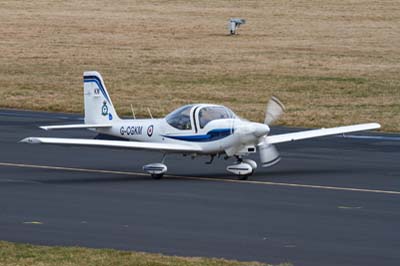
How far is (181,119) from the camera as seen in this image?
2466 cm

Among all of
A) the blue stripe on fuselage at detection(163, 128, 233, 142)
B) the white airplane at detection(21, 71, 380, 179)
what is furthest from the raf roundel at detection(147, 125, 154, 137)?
the blue stripe on fuselage at detection(163, 128, 233, 142)

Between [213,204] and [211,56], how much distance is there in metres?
36.3

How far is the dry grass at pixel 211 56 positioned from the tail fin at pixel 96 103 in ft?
31.0

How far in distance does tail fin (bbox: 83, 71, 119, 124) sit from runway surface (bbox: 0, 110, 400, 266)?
3.08ft

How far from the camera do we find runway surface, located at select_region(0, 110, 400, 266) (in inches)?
673

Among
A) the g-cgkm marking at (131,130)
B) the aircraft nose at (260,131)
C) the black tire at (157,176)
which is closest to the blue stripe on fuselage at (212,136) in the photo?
the aircraft nose at (260,131)

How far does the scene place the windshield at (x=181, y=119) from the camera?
24.5 metres

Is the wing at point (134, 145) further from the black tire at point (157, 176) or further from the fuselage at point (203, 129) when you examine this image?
the black tire at point (157, 176)

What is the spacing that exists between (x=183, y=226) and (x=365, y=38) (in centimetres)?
4688

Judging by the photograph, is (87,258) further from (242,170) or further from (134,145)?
(242,170)

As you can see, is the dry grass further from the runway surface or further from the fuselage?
the fuselage

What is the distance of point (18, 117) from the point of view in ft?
121

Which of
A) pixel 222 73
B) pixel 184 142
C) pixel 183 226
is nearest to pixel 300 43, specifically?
pixel 222 73

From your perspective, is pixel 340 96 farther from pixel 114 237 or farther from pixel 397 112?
pixel 114 237
